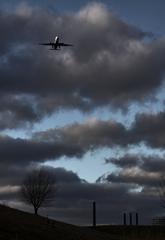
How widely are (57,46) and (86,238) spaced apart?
4621 centimetres

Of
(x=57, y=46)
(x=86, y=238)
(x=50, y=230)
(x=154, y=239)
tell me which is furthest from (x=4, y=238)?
(x=57, y=46)

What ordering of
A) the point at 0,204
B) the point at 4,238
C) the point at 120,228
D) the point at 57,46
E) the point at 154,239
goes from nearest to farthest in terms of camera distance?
the point at 4,238 → the point at 154,239 → the point at 0,204 → the point at 120,228 → the point at 57,46

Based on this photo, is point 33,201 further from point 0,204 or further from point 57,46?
point 0,204

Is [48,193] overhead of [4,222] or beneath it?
overhead

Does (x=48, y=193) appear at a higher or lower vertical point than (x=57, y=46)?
lower

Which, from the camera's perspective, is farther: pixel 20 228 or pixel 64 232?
pixel 64 232

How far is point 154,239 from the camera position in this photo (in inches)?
2030

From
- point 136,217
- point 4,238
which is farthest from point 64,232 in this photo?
point 136,217

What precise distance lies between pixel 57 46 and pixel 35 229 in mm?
49965

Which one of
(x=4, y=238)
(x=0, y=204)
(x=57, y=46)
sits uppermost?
(x=57, y=46)

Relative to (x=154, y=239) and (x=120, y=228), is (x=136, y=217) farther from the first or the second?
(x=154, y=239)

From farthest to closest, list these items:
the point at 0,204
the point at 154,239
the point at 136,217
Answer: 1. the point at 136,217
2. the point at 0,204
3. the point at 154,239

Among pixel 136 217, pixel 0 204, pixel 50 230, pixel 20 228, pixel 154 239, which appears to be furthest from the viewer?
pixel 136 217

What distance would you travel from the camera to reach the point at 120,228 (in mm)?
84375
